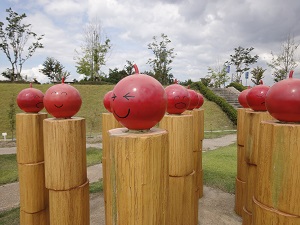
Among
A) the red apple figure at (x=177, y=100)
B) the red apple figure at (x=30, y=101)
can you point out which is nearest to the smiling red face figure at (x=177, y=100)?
the red apple figure at (x=177, y=100)

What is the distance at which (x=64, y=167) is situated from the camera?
2516 mm

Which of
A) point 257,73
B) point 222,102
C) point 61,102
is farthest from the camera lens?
point 257,73

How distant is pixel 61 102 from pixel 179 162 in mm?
1419

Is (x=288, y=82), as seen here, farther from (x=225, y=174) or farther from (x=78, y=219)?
(x=225, y=174)

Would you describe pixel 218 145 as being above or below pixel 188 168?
below

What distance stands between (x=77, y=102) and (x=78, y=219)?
4.24 ft

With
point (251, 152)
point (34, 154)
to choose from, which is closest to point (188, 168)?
point (251, 152)

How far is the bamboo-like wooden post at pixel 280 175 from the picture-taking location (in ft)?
5.00

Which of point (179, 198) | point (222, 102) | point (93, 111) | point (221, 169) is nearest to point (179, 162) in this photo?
point (179, 198)

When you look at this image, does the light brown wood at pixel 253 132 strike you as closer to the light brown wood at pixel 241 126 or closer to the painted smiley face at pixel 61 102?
the light brown wood at pixel 241 126

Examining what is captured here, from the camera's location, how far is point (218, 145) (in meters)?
10.4

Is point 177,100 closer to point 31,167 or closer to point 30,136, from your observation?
point 30,136

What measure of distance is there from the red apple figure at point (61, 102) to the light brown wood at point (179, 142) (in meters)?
1.03

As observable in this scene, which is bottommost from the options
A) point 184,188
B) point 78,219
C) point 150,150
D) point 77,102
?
point 78,219
